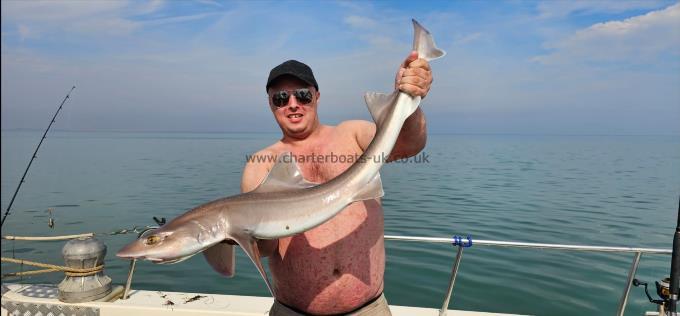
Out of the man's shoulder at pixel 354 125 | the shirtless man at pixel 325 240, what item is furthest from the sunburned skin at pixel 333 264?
the man's shoulder at pixel 354 125

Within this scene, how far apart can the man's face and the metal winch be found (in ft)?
11.4

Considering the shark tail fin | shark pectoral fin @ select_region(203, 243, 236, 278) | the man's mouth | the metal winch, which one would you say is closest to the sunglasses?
the man's mouth

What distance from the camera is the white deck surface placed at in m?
5.05

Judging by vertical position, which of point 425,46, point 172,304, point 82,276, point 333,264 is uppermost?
point 425,46

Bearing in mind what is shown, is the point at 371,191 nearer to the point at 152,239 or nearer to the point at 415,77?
the point at 415,77

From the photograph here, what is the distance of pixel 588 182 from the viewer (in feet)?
86.8

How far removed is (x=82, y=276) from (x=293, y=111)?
3921 mm

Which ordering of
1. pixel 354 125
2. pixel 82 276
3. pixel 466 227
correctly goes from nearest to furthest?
pixel 354 125, pixel 82 276, pixel 466 227

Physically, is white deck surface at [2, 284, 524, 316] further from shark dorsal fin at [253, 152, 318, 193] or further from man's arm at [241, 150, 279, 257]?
shark dorsal fin at [253, 152, 318, 193]

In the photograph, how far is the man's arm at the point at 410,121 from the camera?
2873mm

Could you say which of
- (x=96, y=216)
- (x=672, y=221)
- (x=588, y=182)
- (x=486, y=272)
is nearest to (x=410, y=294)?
(x=486, y=272)

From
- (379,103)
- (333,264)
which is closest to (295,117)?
(379,103)

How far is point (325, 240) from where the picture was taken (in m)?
3.29

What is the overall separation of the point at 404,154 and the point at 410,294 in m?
5.88
